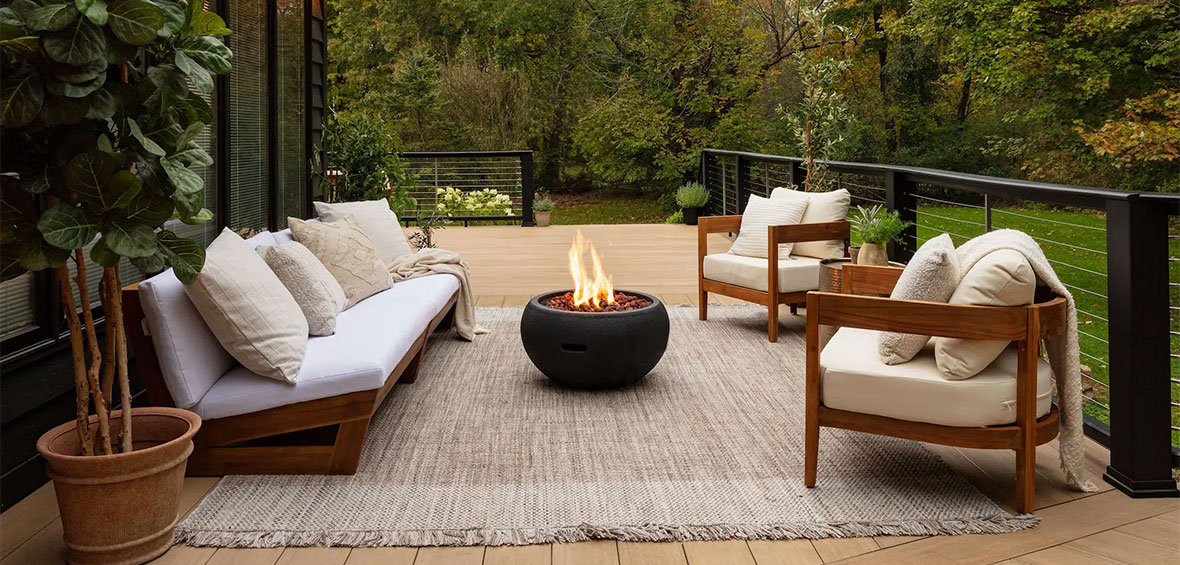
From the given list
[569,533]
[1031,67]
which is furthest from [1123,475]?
[1031,67]

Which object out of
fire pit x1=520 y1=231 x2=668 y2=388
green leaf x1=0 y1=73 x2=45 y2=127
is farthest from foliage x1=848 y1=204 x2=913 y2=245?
green leaf x1=0 y1=73 x2=45 y2=127

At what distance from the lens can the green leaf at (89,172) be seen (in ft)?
7.11

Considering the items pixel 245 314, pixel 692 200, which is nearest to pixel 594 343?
pixel 245 314

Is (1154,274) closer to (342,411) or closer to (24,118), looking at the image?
(342,411)

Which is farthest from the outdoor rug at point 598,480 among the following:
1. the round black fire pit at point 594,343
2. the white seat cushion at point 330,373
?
→ the white seat cushion at point 330,373

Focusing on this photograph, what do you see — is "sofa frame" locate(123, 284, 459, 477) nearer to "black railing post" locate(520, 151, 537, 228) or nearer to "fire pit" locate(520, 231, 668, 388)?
"fire pit" locate(520, 231, 668, 388)

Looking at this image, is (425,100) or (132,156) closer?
(132,156)

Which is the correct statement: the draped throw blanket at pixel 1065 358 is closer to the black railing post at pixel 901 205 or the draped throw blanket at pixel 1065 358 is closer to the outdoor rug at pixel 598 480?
the outdoor rug at pixel 598 480

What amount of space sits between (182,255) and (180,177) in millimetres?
225

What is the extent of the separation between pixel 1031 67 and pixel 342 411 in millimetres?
10888

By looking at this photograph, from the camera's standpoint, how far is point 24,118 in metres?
2.09

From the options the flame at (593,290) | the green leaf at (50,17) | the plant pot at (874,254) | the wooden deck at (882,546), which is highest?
the green leaf at (50,17)

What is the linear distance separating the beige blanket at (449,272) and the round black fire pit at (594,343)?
1218 millimetres

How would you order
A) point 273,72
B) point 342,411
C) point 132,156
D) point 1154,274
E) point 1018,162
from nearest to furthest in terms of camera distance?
1. point 132,156
2. point 1154,274
3. point 342,411
4. point 273,72
5. point 1018,162
